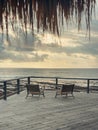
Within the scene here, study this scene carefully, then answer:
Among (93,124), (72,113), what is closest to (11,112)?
(72,113)

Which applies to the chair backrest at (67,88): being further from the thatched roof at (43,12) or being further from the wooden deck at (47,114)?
the thatched roof at (43,12)

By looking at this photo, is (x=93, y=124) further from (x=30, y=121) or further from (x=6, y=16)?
(x=6, y=16)

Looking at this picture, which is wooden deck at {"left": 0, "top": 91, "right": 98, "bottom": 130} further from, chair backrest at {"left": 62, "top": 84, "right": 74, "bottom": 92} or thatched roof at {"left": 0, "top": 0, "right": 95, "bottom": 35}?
thatched roof at {"left": 0, "top": 0, "right": 95, "bottom": 35}

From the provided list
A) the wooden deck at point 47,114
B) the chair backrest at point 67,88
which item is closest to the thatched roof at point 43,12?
the wooden deck at point 47,114

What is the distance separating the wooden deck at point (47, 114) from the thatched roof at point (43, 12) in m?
5.15

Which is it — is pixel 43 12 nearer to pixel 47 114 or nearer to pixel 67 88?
pixel 47 114

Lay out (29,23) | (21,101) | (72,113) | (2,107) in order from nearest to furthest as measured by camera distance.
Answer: (29,23)
(72,113)
(2,107)
(21,101)

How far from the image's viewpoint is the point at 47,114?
8.33 meters

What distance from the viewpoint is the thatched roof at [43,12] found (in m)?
1.65

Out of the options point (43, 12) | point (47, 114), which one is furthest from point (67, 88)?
point (43, 12)

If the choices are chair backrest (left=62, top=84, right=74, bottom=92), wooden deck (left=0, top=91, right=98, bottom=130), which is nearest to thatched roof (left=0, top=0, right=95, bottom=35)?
wooden deck (left=0, top=91, right=98, bottom=130)

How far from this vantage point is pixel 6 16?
1.68 m

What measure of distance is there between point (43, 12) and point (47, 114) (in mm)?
6849

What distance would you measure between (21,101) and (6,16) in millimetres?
9514
